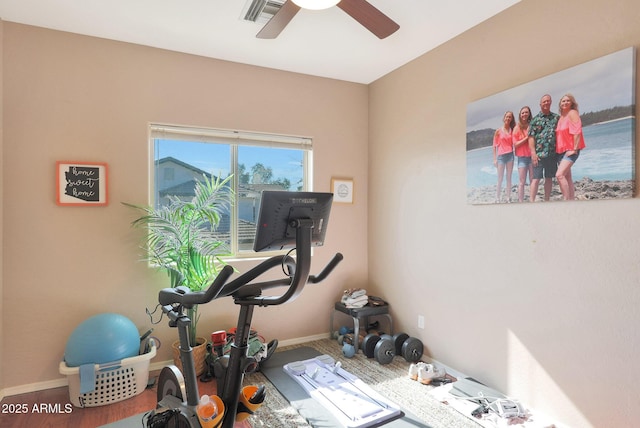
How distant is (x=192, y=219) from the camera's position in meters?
2.88

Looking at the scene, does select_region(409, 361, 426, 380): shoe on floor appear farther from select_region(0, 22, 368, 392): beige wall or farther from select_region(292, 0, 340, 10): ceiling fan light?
select_region(292, 0, 340, 10): ceiling fan light

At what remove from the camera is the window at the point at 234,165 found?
10.3 feet

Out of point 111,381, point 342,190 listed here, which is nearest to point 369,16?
point 342,190

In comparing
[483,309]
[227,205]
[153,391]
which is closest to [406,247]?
[483,309]

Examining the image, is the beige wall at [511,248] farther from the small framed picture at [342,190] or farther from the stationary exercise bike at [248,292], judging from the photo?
the stationary exercise bike at [248,292]

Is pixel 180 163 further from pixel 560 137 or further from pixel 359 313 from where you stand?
pixel 560 137

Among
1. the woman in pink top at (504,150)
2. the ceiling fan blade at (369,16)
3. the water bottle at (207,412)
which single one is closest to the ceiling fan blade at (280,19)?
the ceiling fan blade at (369,16)

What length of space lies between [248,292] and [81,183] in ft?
6.19

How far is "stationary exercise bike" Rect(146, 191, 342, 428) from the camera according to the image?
1.56 metres

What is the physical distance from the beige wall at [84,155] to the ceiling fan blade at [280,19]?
1.14m

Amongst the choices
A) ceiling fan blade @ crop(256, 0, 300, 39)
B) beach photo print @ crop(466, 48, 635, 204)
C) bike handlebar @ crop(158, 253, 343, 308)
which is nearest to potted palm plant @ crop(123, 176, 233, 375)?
bike handlebar @ crop(158, 253, 343, 308)

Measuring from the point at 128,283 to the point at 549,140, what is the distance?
10.2ft

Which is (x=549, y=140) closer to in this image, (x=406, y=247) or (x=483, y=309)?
(x=483, y=309)

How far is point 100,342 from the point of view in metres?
2.46
